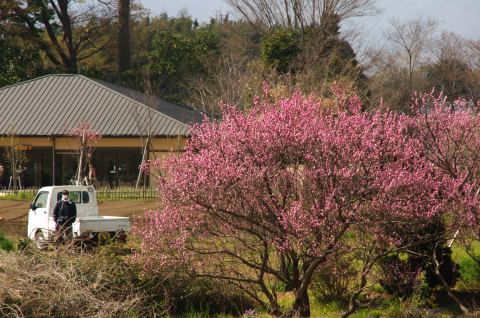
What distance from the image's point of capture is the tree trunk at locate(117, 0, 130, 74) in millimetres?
54562

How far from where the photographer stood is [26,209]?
3047 centimetres

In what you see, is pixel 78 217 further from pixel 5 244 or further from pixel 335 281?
pixel 335 281

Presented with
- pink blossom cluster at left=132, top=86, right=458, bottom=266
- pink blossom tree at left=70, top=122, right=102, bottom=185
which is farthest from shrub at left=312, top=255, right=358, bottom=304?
pink blossom tree at left=70, top=122, right=102, bottom=185

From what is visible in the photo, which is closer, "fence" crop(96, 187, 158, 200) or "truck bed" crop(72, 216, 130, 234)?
"truck bed" crop(72, 216, 130, 234)

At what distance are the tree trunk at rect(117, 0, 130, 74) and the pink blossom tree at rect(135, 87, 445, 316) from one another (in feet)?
149

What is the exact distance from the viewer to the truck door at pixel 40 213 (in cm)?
1975

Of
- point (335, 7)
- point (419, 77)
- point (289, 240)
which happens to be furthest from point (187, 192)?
point (419, 77)

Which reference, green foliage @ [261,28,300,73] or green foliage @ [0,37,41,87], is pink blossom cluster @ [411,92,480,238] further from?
green foliage @ [0,37,41,87]

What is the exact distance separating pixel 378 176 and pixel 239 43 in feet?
173

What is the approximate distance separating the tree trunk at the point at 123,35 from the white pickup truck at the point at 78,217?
35.4m

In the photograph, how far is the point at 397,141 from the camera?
10344mm

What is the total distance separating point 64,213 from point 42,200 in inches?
121

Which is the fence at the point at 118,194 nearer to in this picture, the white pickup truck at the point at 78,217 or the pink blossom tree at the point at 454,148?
the white pickup truck at the point at 78,217

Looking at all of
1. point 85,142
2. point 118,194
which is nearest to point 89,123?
point 85,142
